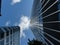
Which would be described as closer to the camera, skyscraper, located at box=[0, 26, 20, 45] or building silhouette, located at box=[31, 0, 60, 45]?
building silhouette, located at box=[31, 0, 60, 45]

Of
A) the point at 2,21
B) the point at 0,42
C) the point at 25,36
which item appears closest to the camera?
the point at 0,42

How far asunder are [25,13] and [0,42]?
33.9ft

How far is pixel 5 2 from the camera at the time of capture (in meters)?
13.9

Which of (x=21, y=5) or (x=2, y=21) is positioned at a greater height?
(x=21, y=5)

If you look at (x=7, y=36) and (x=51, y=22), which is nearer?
(x=51, y=22)

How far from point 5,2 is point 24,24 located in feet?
6.68

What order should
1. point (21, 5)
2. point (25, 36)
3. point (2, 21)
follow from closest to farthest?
1. point (2, 21)
2. point (25, 36)
3. point (21, 5)

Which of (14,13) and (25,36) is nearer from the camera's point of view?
(25,36)

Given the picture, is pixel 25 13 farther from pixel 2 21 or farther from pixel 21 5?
pixel 2 21

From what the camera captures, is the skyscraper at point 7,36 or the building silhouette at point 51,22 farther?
the skyscraper at point 7,36

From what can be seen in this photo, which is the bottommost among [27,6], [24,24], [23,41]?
[23,41]

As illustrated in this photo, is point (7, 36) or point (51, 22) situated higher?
point (51, 22)

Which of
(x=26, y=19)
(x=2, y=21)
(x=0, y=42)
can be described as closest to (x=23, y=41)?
(x=2, y=21)

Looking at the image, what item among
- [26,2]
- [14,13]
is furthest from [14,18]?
[26,2]
